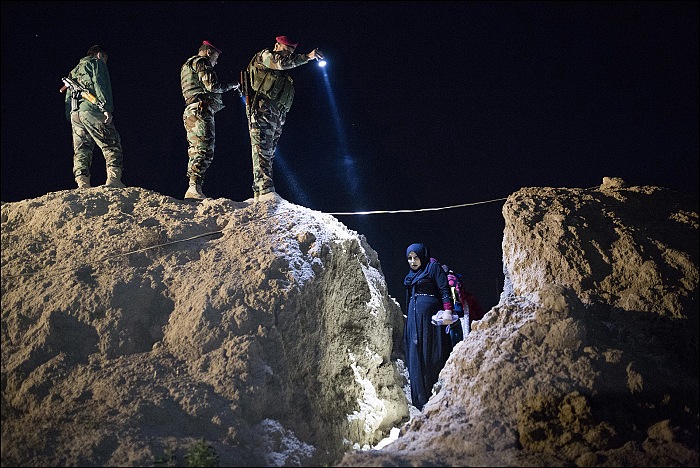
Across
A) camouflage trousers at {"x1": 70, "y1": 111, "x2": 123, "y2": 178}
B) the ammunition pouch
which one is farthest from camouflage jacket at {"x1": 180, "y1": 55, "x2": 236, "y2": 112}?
camouflage trousers at {"x1": 70, "y1": 111, "x2": 123, "y2": 178}

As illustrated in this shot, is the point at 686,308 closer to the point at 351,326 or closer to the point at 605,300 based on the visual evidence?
the point at 605,300

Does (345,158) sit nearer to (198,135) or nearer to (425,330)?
(198,135)

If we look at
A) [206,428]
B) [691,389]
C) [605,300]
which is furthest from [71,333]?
[691,389]

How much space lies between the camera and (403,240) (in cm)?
2084

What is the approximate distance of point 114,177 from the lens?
19.8ft

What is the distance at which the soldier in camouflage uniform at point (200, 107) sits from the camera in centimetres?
597

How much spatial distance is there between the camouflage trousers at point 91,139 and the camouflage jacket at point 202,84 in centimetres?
104

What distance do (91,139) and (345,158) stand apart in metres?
16.4

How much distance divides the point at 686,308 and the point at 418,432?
2.32 metres

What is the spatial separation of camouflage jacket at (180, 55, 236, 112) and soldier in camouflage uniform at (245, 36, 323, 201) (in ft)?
1.08

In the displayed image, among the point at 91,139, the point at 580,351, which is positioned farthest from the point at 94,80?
the point at 580,351

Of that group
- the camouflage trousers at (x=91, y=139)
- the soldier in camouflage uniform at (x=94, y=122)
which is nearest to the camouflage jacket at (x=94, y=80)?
the soldier in camouflage uniform at (x=94, y=122)

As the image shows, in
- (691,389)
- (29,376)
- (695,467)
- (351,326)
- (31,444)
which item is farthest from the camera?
(351,326)

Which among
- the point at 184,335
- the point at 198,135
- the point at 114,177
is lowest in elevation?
the point at 184,335
